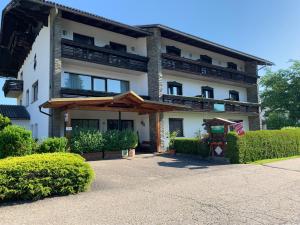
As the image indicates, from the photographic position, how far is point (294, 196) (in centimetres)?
780

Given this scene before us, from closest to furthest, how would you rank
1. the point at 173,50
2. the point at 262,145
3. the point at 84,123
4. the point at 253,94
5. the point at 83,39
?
1. the point at 262,145
2. the point at 84,123
3. the point at 83,39
4. the point at 173,50
5. the point at 253,94

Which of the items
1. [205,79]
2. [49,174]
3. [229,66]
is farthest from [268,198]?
[229,66]

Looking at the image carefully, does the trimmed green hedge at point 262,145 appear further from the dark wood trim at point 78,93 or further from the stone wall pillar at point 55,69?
the stone wall pillar at point 55,69

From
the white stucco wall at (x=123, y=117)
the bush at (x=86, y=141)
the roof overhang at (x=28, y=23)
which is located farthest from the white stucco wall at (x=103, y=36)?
the bush at (x=86, y=141)

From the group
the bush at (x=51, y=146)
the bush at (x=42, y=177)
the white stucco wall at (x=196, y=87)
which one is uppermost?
the white stucco wall at (x=196, y=87)

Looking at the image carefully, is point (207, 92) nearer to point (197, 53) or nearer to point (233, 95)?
point (197, 53)

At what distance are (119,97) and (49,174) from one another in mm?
8214

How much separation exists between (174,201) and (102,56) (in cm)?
1303

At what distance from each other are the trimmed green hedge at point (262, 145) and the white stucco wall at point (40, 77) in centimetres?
1056

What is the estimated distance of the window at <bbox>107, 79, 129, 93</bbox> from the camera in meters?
20.0

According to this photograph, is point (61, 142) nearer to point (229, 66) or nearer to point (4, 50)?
point (4, 50)

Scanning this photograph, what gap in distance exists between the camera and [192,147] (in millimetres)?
17344

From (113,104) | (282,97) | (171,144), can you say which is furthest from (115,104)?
(282,97)

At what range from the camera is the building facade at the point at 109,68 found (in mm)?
16797
